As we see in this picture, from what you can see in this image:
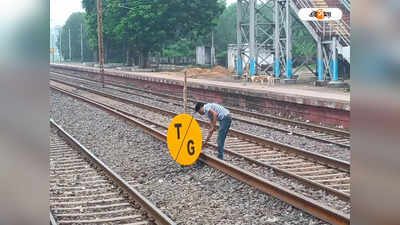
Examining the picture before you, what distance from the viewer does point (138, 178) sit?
8914 mm

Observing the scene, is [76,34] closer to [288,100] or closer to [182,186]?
[288,100]

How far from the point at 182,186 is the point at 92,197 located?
139cm

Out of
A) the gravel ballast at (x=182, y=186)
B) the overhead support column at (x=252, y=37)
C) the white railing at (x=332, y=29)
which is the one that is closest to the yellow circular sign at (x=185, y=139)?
the gravel ballast at (x=182, y=186)

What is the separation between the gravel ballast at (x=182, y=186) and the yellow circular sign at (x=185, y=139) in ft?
0.72

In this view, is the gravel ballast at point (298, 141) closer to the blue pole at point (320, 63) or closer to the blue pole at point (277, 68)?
the blue pole at point (320, 63)

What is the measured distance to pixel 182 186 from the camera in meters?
8.15

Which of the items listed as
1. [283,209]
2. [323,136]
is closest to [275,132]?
[323,136]

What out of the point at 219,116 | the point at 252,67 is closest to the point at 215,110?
the point at 219,116

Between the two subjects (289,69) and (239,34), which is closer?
(289,69)
